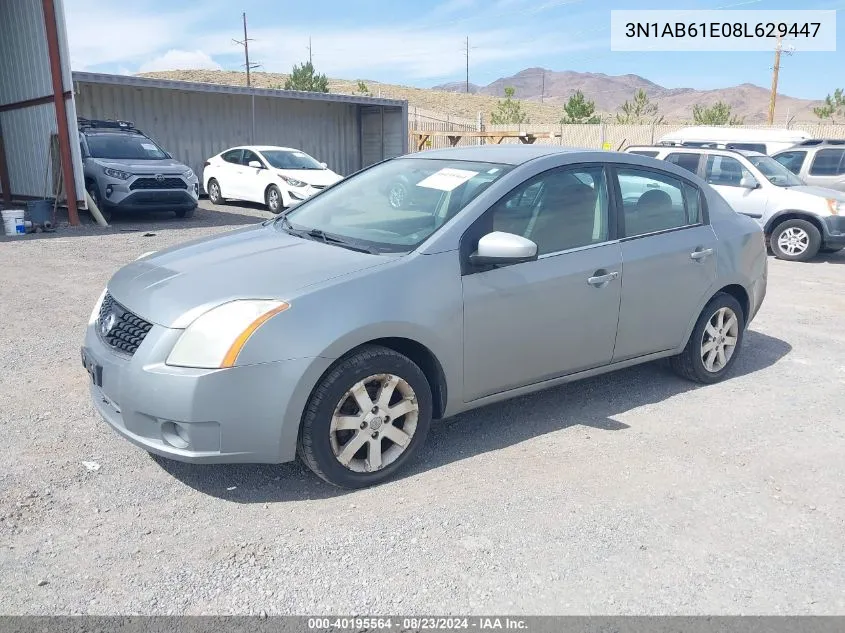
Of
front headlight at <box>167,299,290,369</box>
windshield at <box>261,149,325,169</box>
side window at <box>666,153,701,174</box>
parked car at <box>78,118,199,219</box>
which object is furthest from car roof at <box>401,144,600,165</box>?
windshield at <box>261,149,325,169</box>

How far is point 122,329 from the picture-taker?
11.0 ft

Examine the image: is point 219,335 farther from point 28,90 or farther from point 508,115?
point 508,115

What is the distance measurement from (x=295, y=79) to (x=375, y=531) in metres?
57.0

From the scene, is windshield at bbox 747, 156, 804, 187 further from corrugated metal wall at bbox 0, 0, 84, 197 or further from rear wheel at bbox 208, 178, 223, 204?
rear wheel at bbox 208, 178, 223, 204

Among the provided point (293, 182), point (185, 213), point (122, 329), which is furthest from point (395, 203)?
point (293, 182)

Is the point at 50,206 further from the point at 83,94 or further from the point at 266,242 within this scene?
the point at 266,242

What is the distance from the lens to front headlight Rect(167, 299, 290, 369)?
10.0 feet

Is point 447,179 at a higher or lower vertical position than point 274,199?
higher

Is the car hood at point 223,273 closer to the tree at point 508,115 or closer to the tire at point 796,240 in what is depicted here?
the tire at point 796,240

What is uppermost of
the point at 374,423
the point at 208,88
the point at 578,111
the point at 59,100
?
the point at 578,111

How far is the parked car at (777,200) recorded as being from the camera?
10.7 metres

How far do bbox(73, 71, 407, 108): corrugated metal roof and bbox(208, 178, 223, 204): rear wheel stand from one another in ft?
8.68

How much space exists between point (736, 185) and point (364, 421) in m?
9.90

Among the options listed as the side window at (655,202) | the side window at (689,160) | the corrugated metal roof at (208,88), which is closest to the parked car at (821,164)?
the side window at (689,160)
